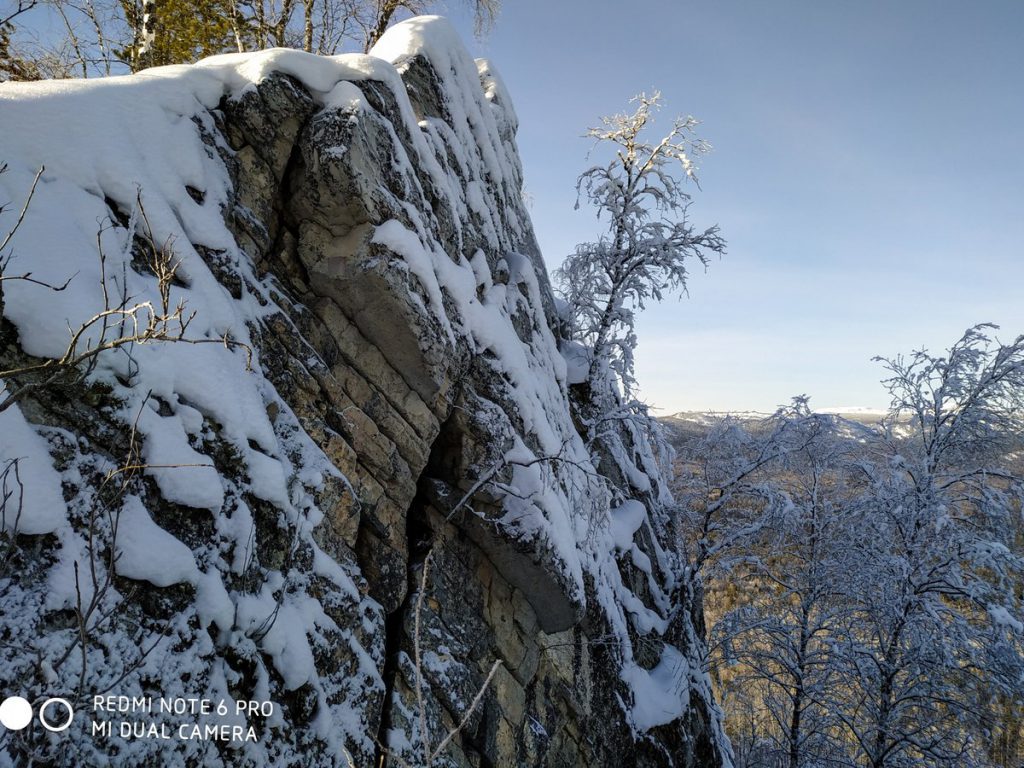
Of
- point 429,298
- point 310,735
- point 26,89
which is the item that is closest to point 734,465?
point 429,298

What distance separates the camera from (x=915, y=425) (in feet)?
30.1

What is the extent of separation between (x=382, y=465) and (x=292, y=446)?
3.11ft

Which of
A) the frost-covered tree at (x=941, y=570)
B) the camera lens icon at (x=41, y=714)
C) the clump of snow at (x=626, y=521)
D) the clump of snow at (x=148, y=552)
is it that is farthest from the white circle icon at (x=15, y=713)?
the frost-covered tree at (x=941, y=570)

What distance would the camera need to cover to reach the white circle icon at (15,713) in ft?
6.66

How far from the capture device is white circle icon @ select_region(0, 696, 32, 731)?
2029mm

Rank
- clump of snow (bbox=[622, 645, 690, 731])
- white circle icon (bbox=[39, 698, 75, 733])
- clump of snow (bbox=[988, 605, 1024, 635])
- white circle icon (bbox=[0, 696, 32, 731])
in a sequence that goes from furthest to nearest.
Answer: clump of snow (bbox=[622, 645, 690, 731]) → clump of snow (bbox=[988, 605, 1024, 635]) → white circle icon (bbox=[39, 698, 75, 733]) → white circle icon (bbox=[0, 696, 32, 731])

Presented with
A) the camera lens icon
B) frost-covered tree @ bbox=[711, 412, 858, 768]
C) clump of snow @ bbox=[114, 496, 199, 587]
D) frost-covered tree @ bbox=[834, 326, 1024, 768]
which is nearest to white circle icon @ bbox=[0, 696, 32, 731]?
the camera lens icon

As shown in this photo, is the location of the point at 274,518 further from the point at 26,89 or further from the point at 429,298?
the point at 26,89

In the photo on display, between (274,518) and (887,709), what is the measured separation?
32.4 ft

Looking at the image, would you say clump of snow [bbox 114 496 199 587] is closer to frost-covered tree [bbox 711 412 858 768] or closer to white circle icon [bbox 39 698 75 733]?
white circle icon [bbox 39 698 75 733]

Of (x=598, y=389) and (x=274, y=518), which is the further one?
(x=598, y=389)

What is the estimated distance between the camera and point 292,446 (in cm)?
404

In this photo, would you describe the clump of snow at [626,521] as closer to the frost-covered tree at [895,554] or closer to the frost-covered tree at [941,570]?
the frost-covered tree at [895,554]

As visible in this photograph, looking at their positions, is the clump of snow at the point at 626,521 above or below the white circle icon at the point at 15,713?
below
